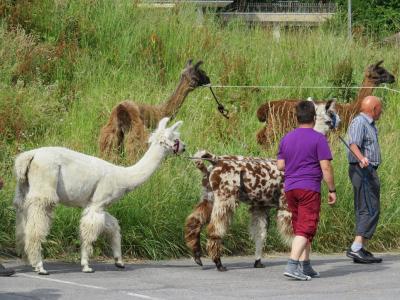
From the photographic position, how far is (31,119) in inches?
714

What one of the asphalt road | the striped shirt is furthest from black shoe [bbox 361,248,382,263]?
the striped shirt

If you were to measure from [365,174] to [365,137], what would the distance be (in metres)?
0.43

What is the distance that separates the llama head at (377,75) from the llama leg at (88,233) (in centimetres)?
881

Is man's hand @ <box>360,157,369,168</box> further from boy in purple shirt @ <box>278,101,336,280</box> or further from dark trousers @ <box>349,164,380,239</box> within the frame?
boy in purple shirt @ <box>278,101,336,280</box>

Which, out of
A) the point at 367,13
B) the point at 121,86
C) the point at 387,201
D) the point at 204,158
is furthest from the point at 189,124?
the point at 367,13

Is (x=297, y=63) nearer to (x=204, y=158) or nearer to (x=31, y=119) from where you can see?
(x=31, y=119)

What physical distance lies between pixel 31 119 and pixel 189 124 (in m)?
2.44

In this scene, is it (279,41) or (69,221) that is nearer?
(69,221)

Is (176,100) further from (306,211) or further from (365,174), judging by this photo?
(306,211)

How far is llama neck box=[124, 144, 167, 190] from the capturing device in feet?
42.2

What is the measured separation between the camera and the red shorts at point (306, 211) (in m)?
11.9

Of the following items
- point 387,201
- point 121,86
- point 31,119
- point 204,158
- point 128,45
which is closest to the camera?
point 204,158

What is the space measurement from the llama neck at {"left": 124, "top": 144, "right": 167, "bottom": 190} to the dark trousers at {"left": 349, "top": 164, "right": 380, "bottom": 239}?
7.61ft

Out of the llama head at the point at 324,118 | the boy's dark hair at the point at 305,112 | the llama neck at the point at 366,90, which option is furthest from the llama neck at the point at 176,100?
the boy's dark hair at the point at 305,112
